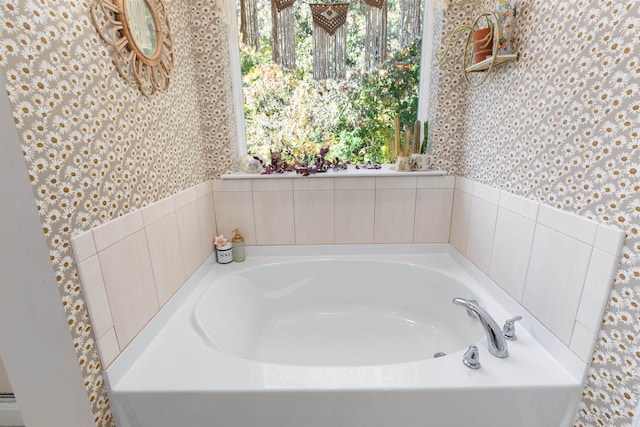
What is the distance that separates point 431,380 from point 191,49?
1863mm

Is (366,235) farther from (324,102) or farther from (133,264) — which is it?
(133,264)

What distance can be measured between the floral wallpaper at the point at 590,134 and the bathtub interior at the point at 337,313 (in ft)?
1.87

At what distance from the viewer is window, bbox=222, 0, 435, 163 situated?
1830mm

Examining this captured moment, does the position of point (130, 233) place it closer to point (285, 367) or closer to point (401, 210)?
point (285, 367)

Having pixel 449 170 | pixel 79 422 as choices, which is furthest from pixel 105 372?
pixel 449 170

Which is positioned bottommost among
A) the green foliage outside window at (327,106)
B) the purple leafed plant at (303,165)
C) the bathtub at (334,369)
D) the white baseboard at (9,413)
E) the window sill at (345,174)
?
the white baseboard at (9,413)

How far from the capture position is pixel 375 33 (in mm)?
1646

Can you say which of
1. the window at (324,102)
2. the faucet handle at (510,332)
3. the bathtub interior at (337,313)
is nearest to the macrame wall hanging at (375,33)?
the window at (324,102)

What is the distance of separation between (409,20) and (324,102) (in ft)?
2.05

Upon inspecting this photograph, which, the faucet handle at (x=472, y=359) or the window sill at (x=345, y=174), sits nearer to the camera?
the faucet handle at (x=472, y=359)

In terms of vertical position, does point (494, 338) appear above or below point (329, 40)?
below

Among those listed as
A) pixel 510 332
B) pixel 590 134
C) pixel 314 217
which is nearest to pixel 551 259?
pixel 510 332

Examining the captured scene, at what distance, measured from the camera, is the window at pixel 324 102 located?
1.83m

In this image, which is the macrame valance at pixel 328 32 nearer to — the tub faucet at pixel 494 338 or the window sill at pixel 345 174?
the window sill at pixel 345 174
